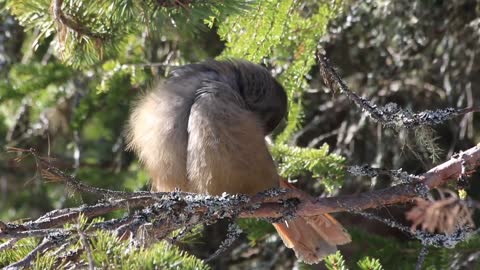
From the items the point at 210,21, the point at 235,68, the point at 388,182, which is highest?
the point at 210,21

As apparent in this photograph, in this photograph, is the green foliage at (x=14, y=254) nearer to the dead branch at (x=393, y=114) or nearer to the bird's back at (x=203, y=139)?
the bird's back at (x=203, y=139)

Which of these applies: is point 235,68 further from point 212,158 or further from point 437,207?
point 437,207

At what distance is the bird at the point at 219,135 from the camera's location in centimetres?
290

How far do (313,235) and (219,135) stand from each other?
2.48 ft

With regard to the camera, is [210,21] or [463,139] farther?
[463,139]

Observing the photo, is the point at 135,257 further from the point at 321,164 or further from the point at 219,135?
the point at 321,164

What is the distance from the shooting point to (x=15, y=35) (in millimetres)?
4473

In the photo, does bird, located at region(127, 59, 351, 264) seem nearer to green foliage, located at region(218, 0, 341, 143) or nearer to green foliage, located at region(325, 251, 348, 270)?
green foliage, located at region(218, 0, 341, 143)

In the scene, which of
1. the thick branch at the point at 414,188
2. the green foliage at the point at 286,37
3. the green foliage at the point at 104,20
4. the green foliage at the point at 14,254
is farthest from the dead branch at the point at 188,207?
the green foliage at the point at 286,37

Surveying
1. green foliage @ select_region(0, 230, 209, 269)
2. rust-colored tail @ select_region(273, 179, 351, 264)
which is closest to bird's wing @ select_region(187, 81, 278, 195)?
rust-colored tail @ select_region(273, 179, 351, 264)

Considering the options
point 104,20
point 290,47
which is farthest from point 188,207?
point 290,47

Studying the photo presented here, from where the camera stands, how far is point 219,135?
2885 millimetres

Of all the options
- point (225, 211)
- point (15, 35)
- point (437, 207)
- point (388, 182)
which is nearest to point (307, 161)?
point (225, 211)

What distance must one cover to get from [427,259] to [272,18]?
1.20 meters
